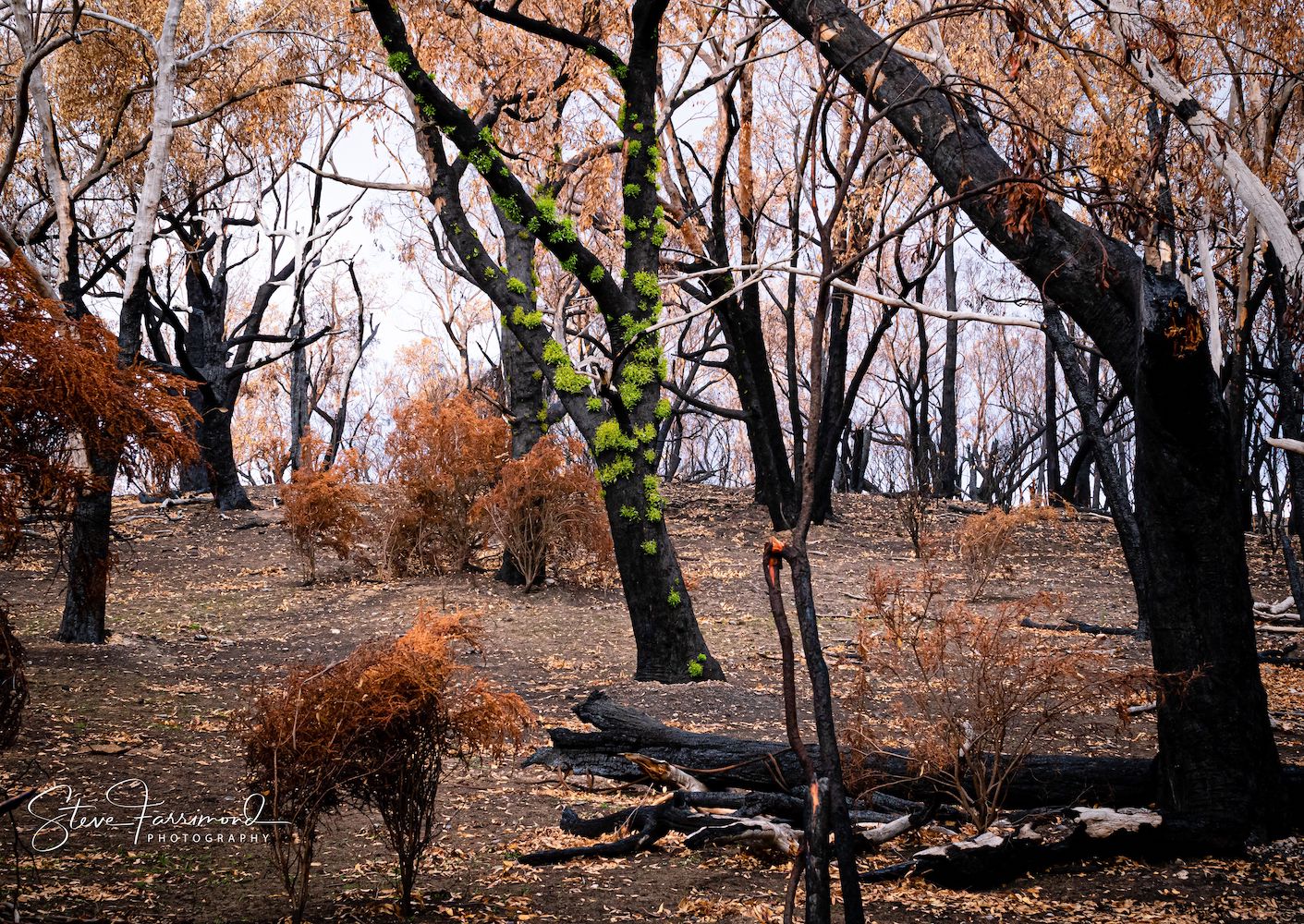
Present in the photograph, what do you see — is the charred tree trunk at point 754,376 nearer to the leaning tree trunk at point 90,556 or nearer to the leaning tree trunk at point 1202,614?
the leaning tree trunk at point 90,556

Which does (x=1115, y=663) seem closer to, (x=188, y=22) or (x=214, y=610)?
(x=214, y=610)

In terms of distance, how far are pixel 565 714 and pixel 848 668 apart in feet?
9.53

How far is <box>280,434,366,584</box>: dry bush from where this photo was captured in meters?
12.8

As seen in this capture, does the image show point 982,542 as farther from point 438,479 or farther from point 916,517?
point 438,479

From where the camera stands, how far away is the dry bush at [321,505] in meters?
12.8

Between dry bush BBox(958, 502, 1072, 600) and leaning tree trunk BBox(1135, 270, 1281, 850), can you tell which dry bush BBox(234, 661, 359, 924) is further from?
dry bush BBox(958, 502, 1072, 600)

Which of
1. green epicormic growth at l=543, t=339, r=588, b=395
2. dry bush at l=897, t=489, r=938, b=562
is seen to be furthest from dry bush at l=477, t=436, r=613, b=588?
dry bush at l=897, t=489, r=938, b=562

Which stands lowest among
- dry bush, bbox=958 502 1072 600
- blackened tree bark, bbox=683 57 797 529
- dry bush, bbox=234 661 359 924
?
dry bush, bbox=234 661 359 924

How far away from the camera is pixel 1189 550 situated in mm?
4551

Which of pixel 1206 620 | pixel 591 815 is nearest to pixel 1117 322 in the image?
pixel 1206 620

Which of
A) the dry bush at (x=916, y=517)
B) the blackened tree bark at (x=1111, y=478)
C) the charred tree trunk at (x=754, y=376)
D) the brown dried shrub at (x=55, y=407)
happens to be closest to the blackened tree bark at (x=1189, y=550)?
the brown dried shrub at (x=55, y=407)

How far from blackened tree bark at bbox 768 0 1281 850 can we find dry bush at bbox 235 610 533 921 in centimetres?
321

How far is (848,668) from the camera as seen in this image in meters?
8.92

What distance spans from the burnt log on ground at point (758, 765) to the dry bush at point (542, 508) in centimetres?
614
